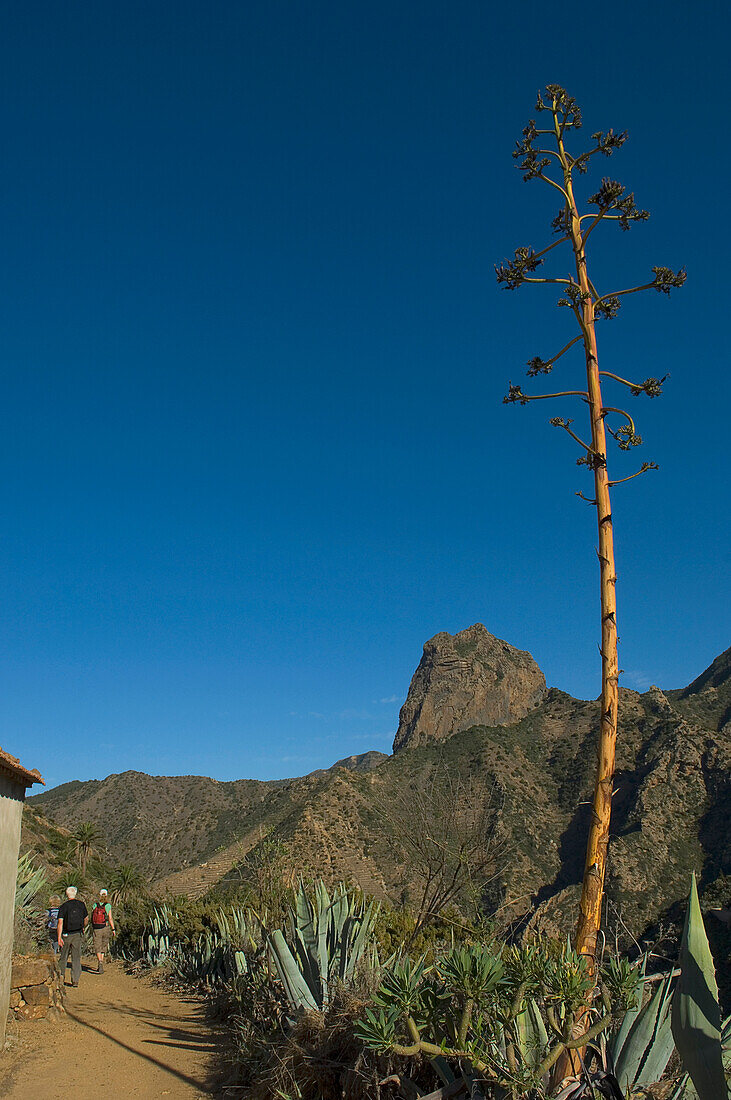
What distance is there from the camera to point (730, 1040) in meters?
3.38

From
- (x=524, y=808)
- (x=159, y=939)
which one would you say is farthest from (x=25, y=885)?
(x=524, y=808)

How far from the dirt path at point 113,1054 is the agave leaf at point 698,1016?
4.63m

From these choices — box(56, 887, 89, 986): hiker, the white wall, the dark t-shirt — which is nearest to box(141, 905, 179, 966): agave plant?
box(56, 887, 89, 986): hiker

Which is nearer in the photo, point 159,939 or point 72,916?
point 72,916

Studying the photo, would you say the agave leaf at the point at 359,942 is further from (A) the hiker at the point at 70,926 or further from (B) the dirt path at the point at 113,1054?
(A) the hiker at the point at 70,926

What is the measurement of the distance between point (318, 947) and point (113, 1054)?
246cm

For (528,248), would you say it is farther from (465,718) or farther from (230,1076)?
(465,718)

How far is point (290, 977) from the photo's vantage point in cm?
571

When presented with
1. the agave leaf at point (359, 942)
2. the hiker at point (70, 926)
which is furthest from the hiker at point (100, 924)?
the agave leaf at point (359, 942)

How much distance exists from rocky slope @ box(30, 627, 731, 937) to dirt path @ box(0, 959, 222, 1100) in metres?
18.0

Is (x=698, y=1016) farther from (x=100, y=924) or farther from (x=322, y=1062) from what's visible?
(x=100, y=924)

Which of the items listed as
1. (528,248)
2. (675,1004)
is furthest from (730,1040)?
(528,248)

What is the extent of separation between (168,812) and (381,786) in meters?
19.6

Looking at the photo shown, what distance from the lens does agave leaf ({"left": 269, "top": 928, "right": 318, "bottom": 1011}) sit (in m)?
5.54
